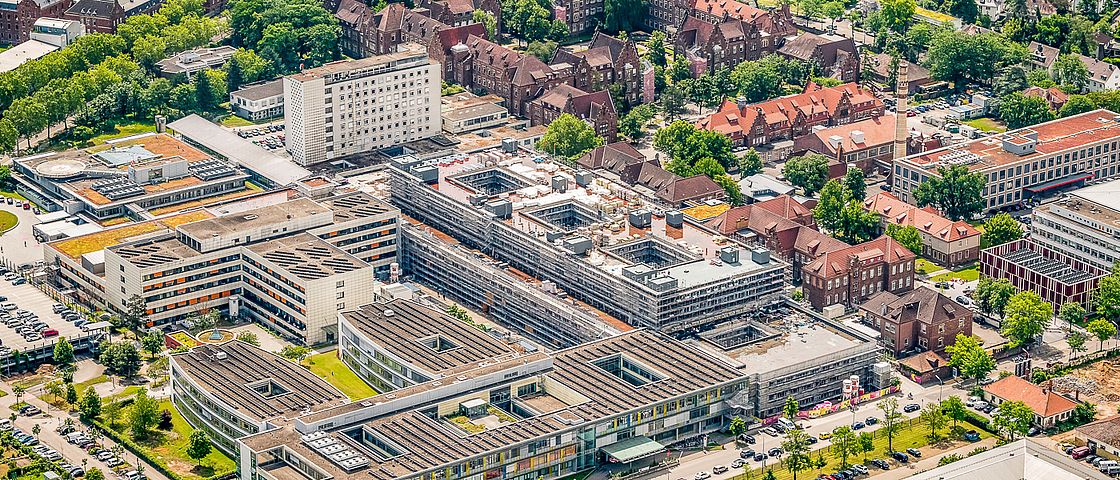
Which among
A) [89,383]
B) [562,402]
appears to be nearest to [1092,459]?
[562,402]

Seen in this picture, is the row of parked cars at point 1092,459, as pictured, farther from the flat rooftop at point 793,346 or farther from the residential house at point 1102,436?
the flat rooftop at point 793,346

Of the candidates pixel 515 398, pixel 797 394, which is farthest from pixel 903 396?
pixel 515 398

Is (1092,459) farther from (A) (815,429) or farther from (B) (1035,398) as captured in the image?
(A) (815,429)

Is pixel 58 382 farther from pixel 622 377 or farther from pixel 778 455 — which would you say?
pixel 778 455

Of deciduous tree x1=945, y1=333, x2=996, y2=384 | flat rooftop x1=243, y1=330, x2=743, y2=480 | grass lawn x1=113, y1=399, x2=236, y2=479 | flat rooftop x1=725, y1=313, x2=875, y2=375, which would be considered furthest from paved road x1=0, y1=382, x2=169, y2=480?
deciduous tree x1=945, y1=333, x2=996, y2=384

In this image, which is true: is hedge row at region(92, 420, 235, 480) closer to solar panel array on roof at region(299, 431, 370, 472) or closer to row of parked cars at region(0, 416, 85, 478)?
row of parked cars at region(0, 416, 85, 478)

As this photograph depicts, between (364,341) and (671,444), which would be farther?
(364,341)
